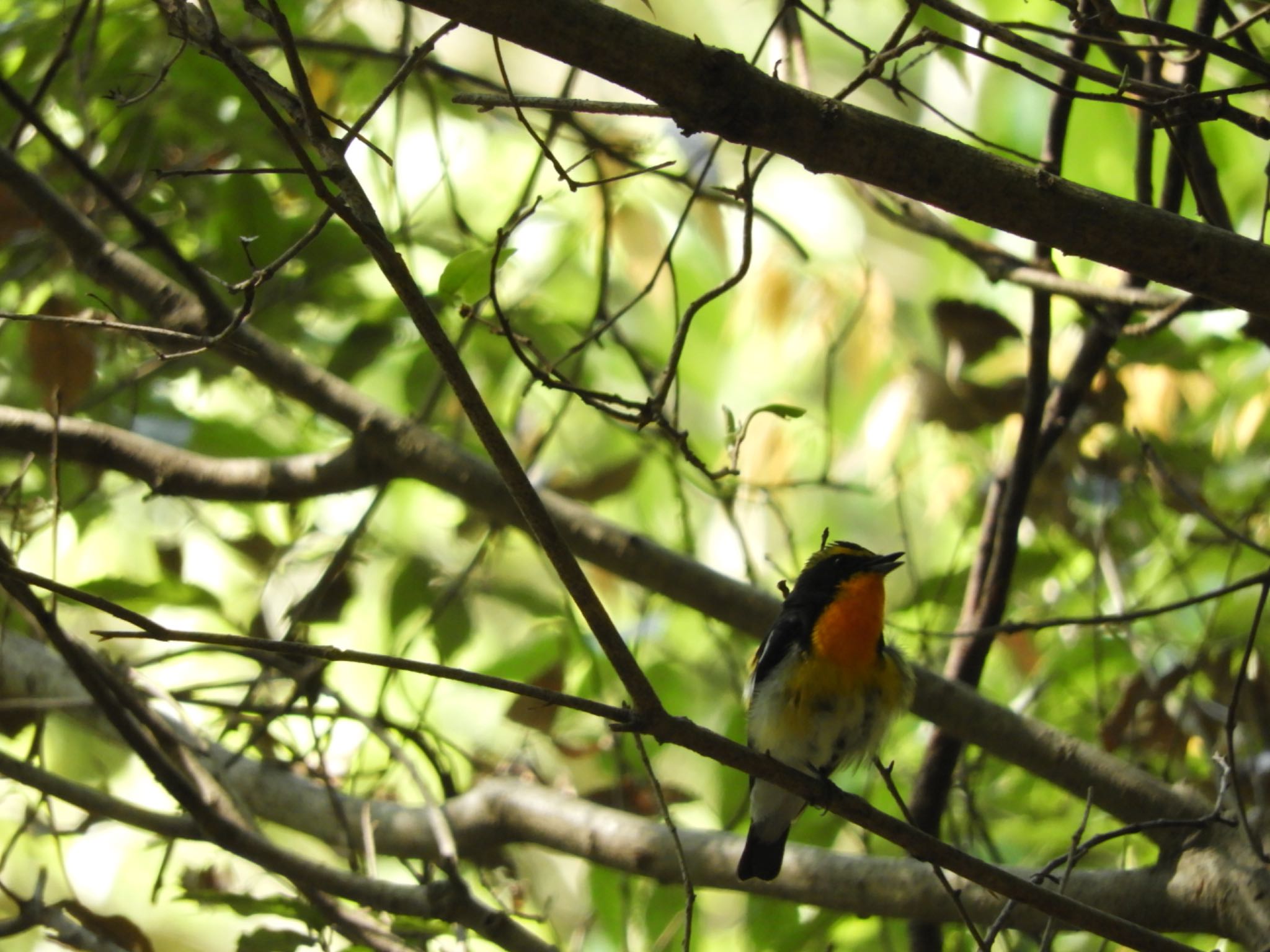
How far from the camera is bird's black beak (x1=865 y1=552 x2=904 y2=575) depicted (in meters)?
3.64

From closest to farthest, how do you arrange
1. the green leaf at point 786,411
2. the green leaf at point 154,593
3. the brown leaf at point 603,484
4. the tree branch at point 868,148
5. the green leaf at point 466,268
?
the tree branch at point 868,148
the green leaf at point 466,268
the green leaf at point 786,411
the green leaf at point 154,593
the brown leaf at point 603,484

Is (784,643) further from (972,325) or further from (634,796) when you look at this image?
(972,325)

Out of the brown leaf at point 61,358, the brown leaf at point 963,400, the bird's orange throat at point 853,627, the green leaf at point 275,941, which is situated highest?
the brown leaf at point 963,400

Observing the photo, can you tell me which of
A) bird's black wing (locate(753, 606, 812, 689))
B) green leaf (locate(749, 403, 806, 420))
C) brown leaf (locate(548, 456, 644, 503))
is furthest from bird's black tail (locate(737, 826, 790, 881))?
brown leaf (locate(548, 456, 644, 503))

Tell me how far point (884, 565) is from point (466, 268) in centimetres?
189

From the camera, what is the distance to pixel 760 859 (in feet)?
9.88

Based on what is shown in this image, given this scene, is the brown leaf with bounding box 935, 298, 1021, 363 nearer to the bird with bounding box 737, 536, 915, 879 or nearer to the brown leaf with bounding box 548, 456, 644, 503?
the bird with bounding box 737, 536, 915, 879

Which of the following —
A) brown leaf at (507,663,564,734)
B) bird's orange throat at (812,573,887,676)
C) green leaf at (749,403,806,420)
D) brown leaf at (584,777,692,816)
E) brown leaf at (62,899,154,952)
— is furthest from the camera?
brown leaf at (507,663,564,734)

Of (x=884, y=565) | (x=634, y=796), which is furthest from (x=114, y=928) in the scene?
(x=884, y=565)

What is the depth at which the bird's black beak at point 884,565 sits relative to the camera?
364 centimetres

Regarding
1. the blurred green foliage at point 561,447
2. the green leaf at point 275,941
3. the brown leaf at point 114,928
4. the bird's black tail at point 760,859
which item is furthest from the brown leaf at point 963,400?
the brown leaf at point 114,928

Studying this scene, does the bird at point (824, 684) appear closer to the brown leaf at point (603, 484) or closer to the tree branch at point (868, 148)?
the brown leaf at point (603, 484)

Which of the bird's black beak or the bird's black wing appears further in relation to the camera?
the bird's black beak

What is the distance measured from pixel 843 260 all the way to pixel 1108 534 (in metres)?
2.19
